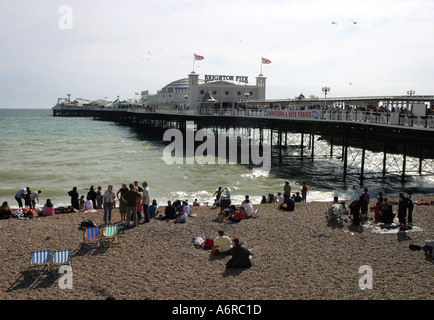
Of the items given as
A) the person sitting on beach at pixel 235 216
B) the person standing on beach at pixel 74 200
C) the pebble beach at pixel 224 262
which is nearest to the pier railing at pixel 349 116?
the pebble beach at pixel 224 262

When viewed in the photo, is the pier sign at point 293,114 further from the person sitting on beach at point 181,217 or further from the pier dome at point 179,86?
the pier dome at point 179,86

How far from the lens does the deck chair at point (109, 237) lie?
8.79m

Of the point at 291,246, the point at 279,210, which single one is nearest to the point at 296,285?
the point at 291,246

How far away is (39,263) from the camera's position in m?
7.43

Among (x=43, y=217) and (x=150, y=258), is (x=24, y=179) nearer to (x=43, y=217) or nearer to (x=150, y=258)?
(x=43, y=217)

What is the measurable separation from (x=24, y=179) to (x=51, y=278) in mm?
17337

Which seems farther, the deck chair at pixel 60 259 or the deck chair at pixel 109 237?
the deck chair at pixel 109 237

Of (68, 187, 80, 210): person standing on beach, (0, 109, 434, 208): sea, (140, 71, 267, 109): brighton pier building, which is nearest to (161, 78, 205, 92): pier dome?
(140, 71, 267, 109): brighton pier building

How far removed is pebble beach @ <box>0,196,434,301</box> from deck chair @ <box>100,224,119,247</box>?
16 cm

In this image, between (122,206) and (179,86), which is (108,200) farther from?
(179,86)

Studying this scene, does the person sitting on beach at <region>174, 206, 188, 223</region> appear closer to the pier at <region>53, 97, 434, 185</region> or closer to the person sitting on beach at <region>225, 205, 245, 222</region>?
the person sitting on beach at <region>225, 205, 245, 222</region>

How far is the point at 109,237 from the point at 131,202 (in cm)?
133

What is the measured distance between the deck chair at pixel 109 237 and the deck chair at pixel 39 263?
57.5 inches
